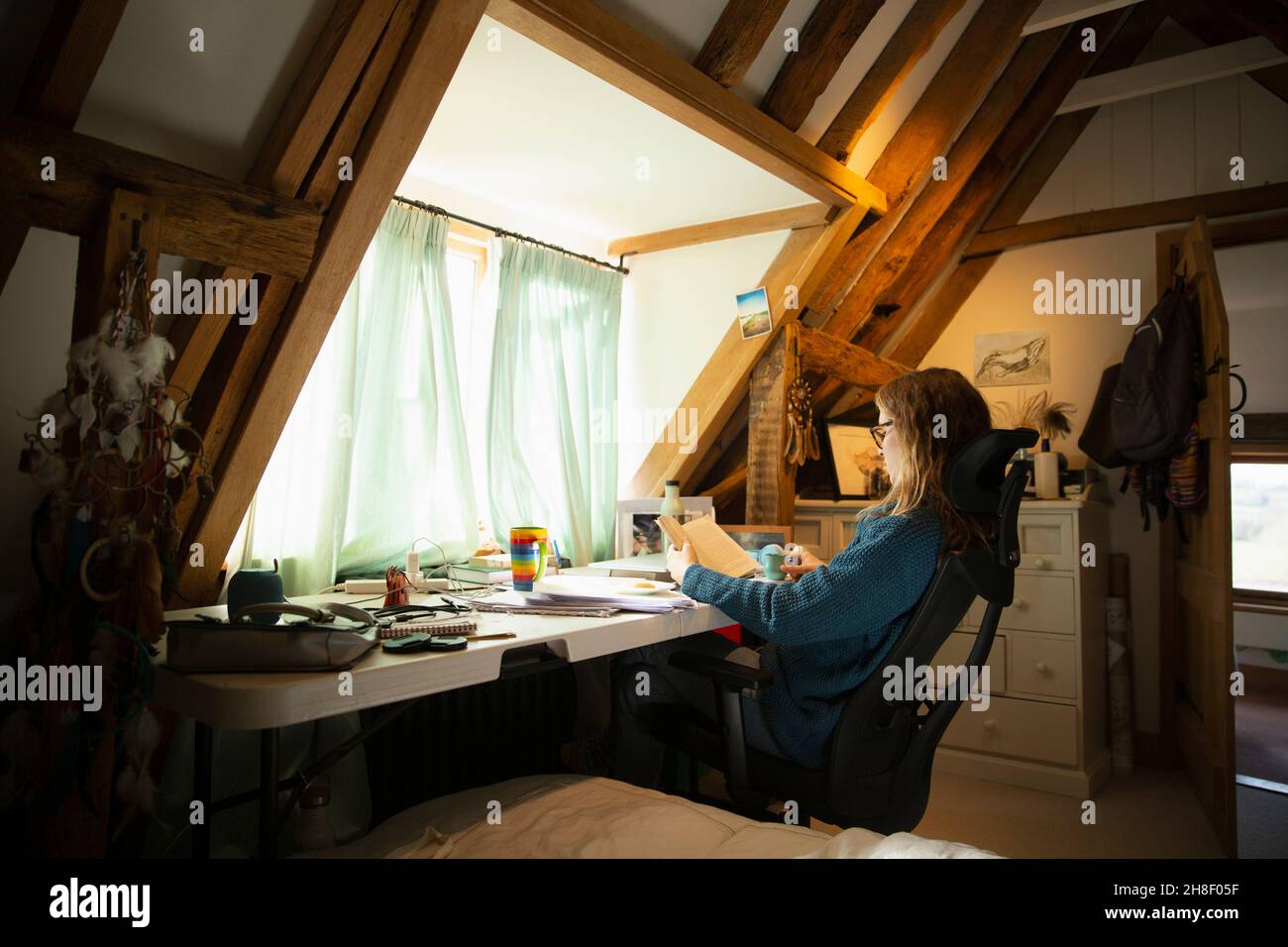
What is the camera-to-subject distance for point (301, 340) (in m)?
1.86

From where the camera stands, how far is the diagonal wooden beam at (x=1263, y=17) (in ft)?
10.4

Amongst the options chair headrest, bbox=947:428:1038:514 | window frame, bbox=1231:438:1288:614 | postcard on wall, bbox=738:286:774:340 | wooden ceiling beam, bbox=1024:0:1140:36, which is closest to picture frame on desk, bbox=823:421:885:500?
postcard on wall, bbox=738:286:774:340

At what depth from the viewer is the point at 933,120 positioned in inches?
127

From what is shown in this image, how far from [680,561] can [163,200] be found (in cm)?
136

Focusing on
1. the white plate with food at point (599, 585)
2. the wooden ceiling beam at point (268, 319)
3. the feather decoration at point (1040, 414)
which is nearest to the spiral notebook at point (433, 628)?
the white plate with food at point (599, 585)

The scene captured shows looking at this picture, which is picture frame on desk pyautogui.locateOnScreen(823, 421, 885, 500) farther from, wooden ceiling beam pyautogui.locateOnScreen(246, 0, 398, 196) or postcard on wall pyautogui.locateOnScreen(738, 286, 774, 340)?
wooden ceiling beam pyautogui.locateOnScreen(246, 0, 398, 196)

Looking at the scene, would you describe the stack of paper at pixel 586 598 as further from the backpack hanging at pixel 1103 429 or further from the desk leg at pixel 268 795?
the backpack hanging at pixel 1103 429

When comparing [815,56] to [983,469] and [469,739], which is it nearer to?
[983,469]

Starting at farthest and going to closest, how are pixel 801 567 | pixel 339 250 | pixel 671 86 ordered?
1. pixel 801 567
2. pixel 671 86
3. pixel 339 250

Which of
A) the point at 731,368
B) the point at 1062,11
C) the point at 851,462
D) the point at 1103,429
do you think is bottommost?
the point at 851,462

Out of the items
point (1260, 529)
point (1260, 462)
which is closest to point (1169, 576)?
point (1260, 462)
